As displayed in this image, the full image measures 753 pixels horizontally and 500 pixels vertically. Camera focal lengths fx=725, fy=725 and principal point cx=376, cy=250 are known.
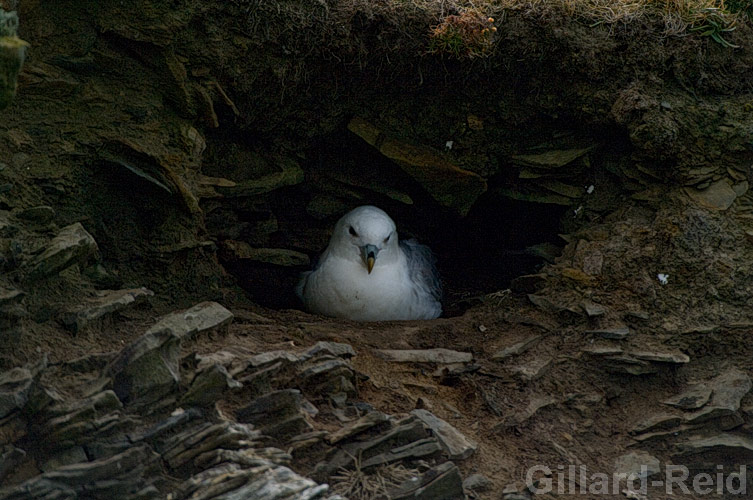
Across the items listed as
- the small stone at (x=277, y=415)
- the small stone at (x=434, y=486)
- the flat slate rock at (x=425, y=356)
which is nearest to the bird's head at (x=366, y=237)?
the flat slate rock at (x=425, y=356)

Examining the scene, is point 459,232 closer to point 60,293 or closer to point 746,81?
point 746,81

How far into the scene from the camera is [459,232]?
244 inches

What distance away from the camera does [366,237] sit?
506 cm

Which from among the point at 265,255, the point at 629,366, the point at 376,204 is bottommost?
the point at 629,366

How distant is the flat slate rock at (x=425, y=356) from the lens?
4.14 m

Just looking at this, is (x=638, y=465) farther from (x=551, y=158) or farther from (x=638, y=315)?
(x=551, y=158)

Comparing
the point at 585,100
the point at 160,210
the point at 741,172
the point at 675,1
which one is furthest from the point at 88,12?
the point at 741,172

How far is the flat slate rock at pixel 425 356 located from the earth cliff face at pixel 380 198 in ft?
0.07

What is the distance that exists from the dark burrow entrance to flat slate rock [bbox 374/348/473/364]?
125cm

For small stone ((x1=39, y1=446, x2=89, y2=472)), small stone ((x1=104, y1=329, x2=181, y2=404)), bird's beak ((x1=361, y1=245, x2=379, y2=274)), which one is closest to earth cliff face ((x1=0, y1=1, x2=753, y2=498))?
small stone ((x1=104, y1=329, x2=181, y2=404))

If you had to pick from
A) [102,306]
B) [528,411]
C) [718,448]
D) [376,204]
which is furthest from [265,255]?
[718,448]

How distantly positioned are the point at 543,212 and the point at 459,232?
947 millimetres

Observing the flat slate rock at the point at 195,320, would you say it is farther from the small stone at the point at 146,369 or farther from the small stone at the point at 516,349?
the small stone at the point at 516,349

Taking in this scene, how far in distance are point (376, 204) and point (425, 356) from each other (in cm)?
189
